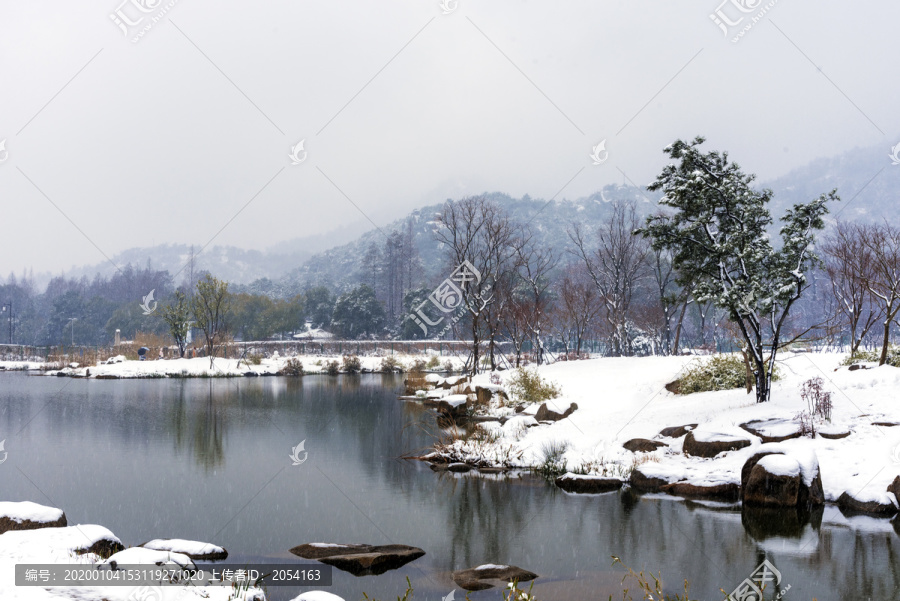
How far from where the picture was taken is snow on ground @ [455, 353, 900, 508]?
9.80 m

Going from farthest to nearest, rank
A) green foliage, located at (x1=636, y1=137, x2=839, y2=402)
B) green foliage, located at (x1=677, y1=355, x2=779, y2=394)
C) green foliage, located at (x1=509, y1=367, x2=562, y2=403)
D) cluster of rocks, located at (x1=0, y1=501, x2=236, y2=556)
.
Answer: green foliage, located at (x1=509, y1=367, x2=562, y2=403), green foliage, located at (x1=677, y1=355, x2=779, y2=394), green foliage, located at (x1=636, y1=137, x2=839, y2=402), cluster of rocks, located at (x1=0, y1=501, x2=236, y2=556)

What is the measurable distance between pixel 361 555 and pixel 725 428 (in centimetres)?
737

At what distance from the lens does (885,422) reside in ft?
35.8

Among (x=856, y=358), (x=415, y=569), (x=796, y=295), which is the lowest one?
(x=415, y=569)

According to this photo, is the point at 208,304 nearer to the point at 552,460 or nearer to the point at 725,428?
the point at 552,460

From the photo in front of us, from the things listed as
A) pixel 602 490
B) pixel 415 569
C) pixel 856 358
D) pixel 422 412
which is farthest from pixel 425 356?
pixel 415 569

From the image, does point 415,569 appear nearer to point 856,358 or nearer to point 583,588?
point 583,588

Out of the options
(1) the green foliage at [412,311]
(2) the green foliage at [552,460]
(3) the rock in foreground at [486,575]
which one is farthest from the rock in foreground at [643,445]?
(1) the green foliage at [412,311]

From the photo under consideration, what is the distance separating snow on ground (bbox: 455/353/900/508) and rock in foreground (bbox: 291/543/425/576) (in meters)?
Answer: 5.05

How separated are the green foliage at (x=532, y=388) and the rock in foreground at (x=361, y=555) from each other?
12.1m

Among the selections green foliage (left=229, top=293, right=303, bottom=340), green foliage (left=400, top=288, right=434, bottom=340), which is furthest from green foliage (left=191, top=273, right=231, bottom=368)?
green foliage (left=229, top=293, right=303, bottom=340)

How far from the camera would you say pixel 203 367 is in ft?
119

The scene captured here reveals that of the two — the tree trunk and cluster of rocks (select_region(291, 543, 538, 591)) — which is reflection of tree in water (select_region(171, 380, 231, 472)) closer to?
cluster of rocks (select_region(291, 543, 538, 591))

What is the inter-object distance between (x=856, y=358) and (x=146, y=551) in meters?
16.2
